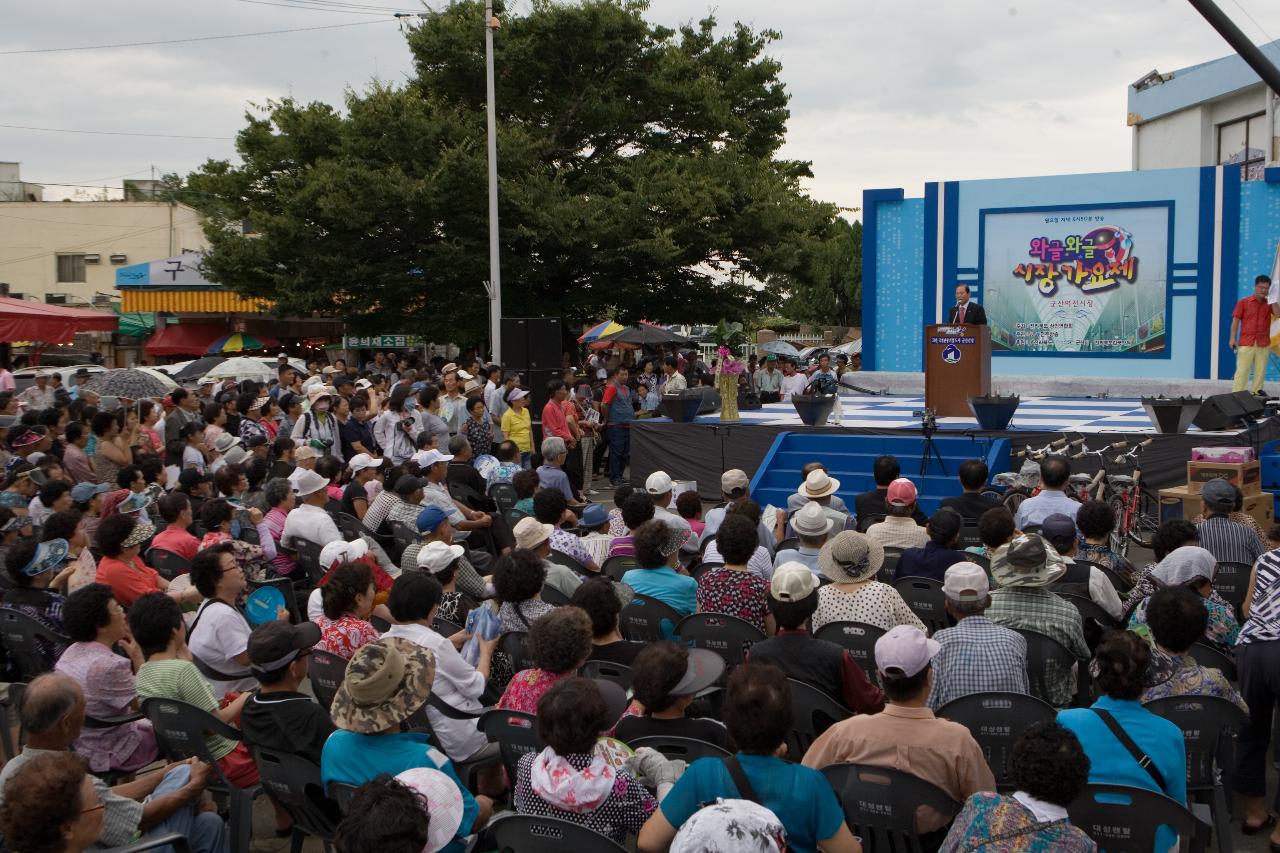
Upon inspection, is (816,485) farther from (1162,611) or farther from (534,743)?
(534,743)

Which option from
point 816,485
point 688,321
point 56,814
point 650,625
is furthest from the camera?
point 688,321

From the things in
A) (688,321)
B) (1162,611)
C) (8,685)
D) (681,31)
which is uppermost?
(681,31)

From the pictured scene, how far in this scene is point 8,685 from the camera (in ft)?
19.4

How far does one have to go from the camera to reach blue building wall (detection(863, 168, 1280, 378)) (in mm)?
17922

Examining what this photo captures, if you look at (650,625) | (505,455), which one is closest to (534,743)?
(650,625)

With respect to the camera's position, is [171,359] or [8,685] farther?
[171,359]

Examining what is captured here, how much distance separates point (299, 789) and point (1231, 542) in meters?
5.42

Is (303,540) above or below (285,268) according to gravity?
below

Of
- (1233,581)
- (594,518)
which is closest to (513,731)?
(594,518)

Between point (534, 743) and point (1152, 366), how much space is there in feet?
55.9

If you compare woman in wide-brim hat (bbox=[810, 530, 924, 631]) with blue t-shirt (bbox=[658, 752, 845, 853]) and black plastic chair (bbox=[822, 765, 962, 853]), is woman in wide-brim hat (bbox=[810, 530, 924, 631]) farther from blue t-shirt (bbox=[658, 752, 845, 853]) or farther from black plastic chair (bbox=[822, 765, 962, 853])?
blue t-shirt (bbox=[658, 752, 845, 853])

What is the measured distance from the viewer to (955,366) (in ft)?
46.5

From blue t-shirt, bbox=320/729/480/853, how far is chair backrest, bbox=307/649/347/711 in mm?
1039

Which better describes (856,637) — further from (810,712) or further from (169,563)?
(169,563)
